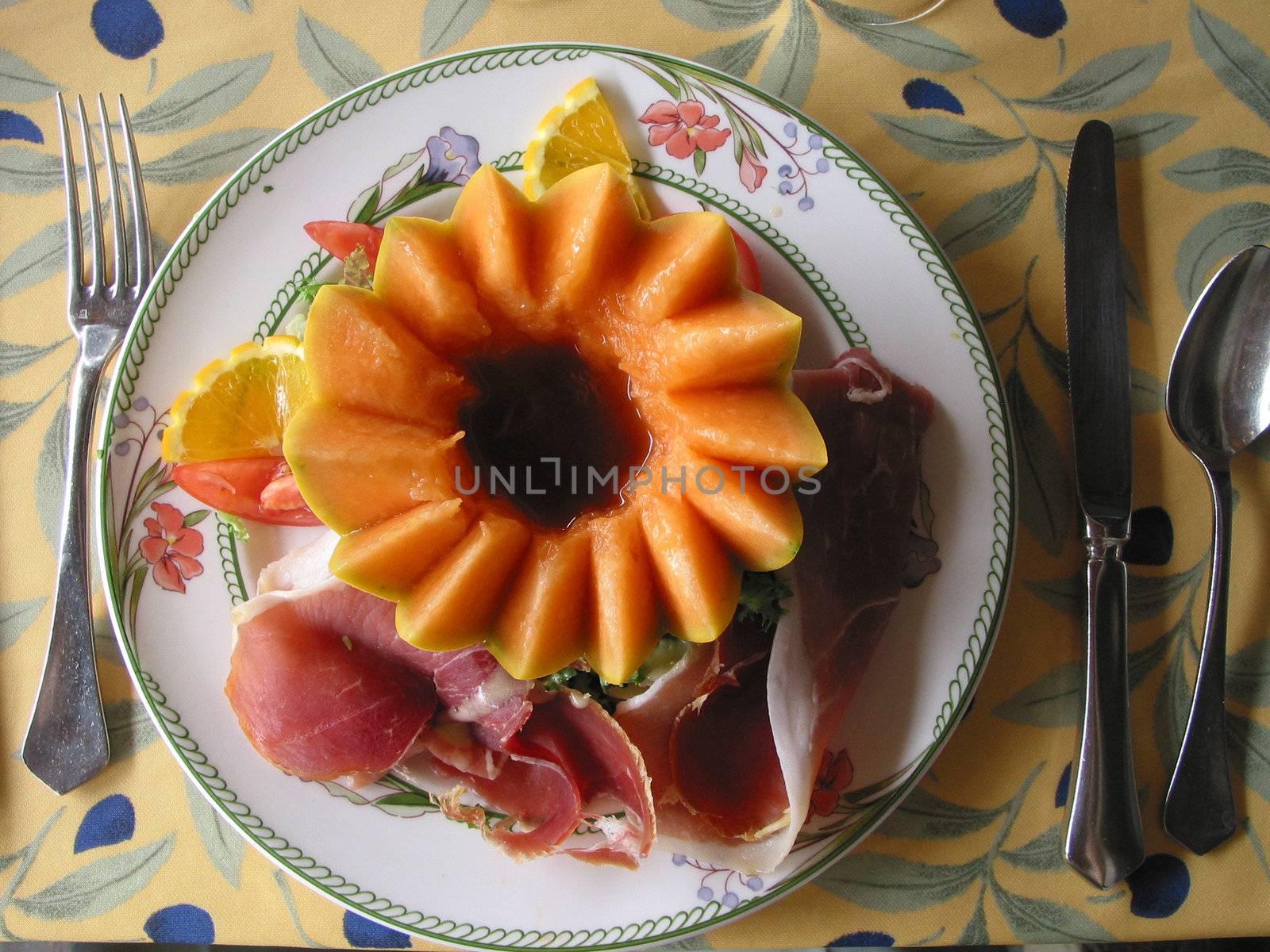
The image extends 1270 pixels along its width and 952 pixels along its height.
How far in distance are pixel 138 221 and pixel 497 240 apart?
0.77 meters

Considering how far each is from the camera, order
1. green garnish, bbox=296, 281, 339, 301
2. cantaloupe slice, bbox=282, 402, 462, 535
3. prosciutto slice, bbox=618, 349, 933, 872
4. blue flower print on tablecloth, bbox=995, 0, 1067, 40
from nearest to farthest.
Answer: cantaloupe slice, bbox=282, 402, 462, 535 → prosciutto slice, bbox=618, 349, 933, 872 → green garnish, bbox=296, 281, 339, 301 → blue flower print on tablecloth, bbox=995, 0, 1067, 40

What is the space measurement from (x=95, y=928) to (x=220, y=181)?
48.1 inches

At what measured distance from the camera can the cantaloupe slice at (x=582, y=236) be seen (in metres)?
1.02

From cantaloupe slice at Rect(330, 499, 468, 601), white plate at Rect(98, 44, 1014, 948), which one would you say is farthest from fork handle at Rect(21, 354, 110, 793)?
cantaloupe slice at Rect(330, 499, 468, 601)

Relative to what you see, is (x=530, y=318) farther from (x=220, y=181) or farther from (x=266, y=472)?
(x=220, y=181)

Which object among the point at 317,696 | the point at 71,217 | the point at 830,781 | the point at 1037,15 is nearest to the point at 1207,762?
the point at 830,781

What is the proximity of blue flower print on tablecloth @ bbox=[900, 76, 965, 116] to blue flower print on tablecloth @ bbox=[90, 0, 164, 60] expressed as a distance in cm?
127

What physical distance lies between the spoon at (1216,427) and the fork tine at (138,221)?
1.62 meters

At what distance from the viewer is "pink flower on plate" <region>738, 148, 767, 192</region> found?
1.35 m

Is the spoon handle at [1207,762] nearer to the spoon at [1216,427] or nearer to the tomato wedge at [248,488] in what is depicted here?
the spoon at [1216,427]

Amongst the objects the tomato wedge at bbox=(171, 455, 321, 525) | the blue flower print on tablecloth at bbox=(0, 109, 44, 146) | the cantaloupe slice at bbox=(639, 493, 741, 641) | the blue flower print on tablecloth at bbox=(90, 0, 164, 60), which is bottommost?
the tomato wedge at bbox=(171, 455, 321, 525)

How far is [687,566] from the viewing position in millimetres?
1002

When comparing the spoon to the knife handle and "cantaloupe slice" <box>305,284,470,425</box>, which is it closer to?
the knife handle

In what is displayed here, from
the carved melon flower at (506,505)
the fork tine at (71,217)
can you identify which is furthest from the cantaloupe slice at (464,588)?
the fork tine at (71,217)
